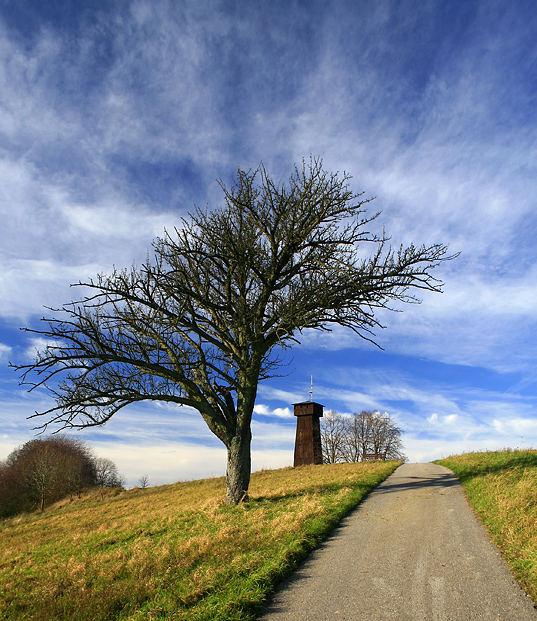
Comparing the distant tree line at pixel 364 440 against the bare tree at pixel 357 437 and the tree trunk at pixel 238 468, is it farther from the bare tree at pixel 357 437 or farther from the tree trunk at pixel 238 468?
the tree trunk at pixel 238 468

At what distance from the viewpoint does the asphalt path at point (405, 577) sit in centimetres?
486

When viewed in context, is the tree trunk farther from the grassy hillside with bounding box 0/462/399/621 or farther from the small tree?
the small tree

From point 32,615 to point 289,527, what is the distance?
192 inches

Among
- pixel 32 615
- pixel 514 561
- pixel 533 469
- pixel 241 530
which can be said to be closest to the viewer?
pixel 32 615

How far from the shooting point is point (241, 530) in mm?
8805

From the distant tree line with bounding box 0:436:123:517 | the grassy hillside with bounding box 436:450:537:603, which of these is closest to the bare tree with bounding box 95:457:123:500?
the distant tree line with bounding box 0:436:123:517

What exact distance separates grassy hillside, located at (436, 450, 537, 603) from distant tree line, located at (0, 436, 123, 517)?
1713 inches

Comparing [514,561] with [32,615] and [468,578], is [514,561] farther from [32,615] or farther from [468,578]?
[32,615]

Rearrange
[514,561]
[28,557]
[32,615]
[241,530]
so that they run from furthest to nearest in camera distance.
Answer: [28,557] → [241,530] → [514,561] → [32,615]

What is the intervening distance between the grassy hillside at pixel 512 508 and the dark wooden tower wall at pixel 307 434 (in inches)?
743

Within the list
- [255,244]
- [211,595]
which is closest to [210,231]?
[255,244]

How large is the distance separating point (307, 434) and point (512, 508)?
85.6ft

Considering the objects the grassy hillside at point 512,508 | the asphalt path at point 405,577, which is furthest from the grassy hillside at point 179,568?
the grassy hillside at point 512,508

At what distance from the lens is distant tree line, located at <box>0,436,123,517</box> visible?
46875 mm
